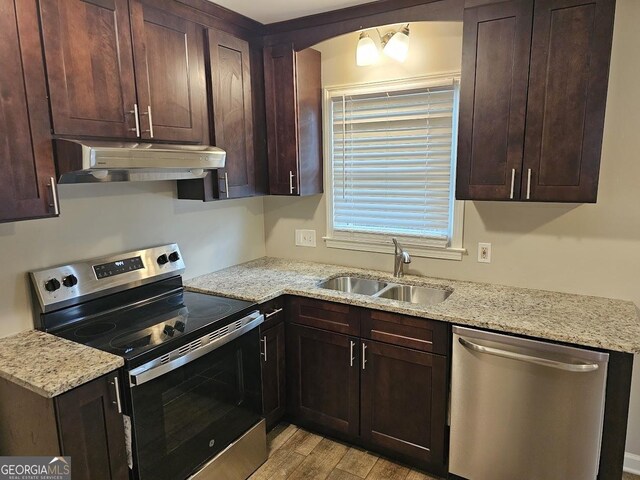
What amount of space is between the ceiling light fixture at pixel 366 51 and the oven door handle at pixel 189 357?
1.59 meters

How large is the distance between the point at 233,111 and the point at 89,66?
0.86 meters

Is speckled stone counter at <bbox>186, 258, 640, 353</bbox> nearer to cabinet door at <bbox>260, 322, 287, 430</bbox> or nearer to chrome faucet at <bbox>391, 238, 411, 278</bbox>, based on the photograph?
chrome faucet at <bbox>391, 238, 411, 278</bbox>

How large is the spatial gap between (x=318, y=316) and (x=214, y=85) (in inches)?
55.7

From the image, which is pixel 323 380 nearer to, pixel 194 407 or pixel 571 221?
pixel 194 407

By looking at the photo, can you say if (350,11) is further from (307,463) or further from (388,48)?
(307,463)

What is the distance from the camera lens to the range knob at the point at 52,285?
1.92 meters

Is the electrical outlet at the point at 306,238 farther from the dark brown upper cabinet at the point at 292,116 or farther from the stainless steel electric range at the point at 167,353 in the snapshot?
the stainless steel electric range at the point at 167,353

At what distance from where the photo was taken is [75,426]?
1513 millimetres

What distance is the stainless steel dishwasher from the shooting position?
1.77m

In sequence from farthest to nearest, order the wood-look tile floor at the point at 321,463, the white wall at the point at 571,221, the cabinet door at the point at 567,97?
the wood-look tile floor at the point at 321,463, the white wall at the point at 571,221, the cabinet door at the point at 567,97

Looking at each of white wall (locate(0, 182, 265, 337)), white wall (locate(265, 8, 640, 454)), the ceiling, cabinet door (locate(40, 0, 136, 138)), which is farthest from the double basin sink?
the ceiling

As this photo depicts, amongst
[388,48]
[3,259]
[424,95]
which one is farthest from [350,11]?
[3,259]

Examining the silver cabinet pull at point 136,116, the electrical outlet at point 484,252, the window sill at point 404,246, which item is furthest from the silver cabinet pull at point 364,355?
the silver cabinet pull at point 136,116

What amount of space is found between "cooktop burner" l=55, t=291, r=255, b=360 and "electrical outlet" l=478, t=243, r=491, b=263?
1.33m
